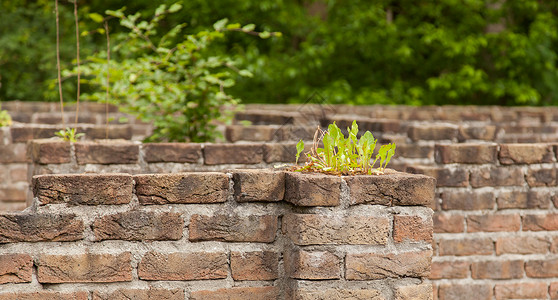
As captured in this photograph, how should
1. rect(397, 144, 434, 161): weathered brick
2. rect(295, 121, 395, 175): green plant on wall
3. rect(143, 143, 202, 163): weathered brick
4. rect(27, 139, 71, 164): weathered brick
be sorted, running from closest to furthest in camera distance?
rect(295, 121, 395, 175): green plant on wall → rect(27, 139, 71, 164): weathered brick → rect(143, 143, 202, 163): weathered brick → rect(397, 144, 434, 161): weathered brick

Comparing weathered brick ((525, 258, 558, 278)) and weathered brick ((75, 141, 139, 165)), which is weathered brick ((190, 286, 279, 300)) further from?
weathered brick ((525, 258, 558, 278))

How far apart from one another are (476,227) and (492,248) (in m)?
0.13

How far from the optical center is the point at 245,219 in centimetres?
214

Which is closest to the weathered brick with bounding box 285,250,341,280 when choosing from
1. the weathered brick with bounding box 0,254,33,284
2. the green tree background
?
the weathered brick with bounding box 0,254,33,284

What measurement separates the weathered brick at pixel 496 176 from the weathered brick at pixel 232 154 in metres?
1.06

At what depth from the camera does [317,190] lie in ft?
6.72

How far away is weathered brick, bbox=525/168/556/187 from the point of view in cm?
347

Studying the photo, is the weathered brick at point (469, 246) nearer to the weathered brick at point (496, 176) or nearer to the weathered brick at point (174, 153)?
the weathered brick at point (496, 176)

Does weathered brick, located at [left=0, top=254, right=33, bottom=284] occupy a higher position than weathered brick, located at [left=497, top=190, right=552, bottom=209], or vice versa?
weathered brick, located at [left=497, top=190, right=552, bottom=209]

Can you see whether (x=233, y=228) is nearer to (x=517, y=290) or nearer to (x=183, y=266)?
(x=183, y=266)

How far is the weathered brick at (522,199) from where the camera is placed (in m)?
3.46

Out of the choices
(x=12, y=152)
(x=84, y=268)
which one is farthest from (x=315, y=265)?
(x=12, y=152)

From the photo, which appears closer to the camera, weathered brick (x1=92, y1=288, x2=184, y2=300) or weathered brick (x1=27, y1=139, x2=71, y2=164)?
weathered brick (x1=92, y1=288, x2=184, y2=300)

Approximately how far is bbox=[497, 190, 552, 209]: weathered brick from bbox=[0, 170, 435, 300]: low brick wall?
1457mm
